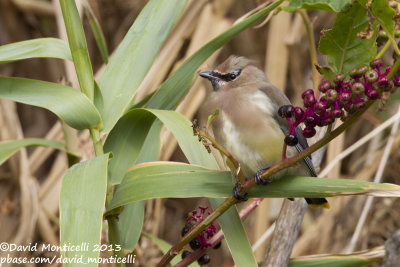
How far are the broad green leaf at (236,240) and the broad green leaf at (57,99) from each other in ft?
1.18

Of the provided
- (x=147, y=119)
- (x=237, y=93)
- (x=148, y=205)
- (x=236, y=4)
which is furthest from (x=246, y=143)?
(x=236, y=4)

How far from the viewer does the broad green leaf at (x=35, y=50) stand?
4.51 ft

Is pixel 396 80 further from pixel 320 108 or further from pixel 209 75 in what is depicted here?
pixel 209 75

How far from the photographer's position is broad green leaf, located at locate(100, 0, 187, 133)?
1.32 metres

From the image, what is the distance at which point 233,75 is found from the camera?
1658 mm

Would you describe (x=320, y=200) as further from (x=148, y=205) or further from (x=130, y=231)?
(x=148, y=205)

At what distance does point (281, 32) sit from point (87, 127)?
157 centimetres

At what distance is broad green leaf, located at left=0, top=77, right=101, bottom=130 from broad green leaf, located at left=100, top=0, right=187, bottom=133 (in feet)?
0.18

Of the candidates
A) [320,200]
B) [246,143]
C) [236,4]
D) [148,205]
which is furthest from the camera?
[236,4]

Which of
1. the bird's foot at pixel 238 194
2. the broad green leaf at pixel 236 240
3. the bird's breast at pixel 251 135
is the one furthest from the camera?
the bird's breast at pixel 251 135

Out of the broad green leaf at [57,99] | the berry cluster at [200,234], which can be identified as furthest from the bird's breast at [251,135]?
the broad green leaf at [57,99]

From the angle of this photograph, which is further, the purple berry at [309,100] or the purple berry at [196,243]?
the purple berry at [196,243]

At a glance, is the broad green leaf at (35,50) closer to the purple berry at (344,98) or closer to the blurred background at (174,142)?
the blurred background at (174,142)

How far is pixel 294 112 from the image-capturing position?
3.34 ft
